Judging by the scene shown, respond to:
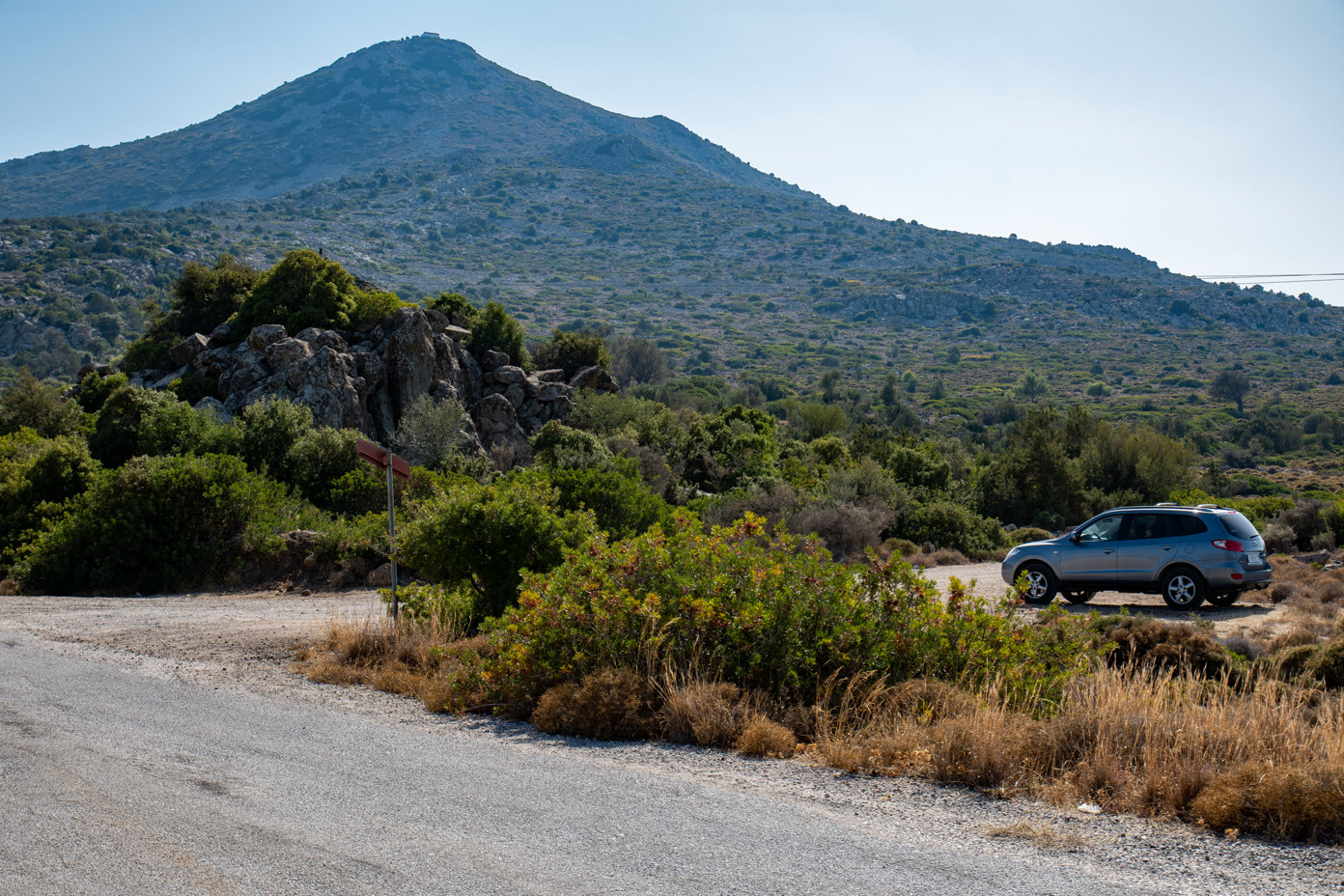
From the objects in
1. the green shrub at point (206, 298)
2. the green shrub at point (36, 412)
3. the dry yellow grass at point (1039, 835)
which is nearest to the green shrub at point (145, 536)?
the green shrub at point (36, 412)

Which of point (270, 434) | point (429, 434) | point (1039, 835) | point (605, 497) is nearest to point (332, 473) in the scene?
point (270, 434)

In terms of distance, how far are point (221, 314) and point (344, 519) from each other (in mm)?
19757

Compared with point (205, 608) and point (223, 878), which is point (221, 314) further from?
point (223, 878)

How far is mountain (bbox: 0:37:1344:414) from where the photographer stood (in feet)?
315

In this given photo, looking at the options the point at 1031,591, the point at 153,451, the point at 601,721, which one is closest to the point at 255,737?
the point at 601,721

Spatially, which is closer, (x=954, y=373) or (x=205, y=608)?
(x=205, y=608)

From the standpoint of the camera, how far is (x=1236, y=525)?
15.5 meters

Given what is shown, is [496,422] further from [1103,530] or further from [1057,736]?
[1057,736]

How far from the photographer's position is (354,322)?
35594mm

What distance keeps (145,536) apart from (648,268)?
131m

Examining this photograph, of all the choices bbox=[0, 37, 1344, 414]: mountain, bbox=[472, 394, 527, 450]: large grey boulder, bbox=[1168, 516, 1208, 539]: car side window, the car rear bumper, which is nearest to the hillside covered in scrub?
bbox=[472, 394, 527, 450]: large grey boulder

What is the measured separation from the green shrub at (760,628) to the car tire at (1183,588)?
882 cm

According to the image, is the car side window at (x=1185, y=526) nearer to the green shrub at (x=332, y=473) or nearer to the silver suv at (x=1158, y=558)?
the silver suv at (x=1158, y=558)

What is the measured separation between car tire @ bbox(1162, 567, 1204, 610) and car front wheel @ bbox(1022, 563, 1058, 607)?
191 centimetres
